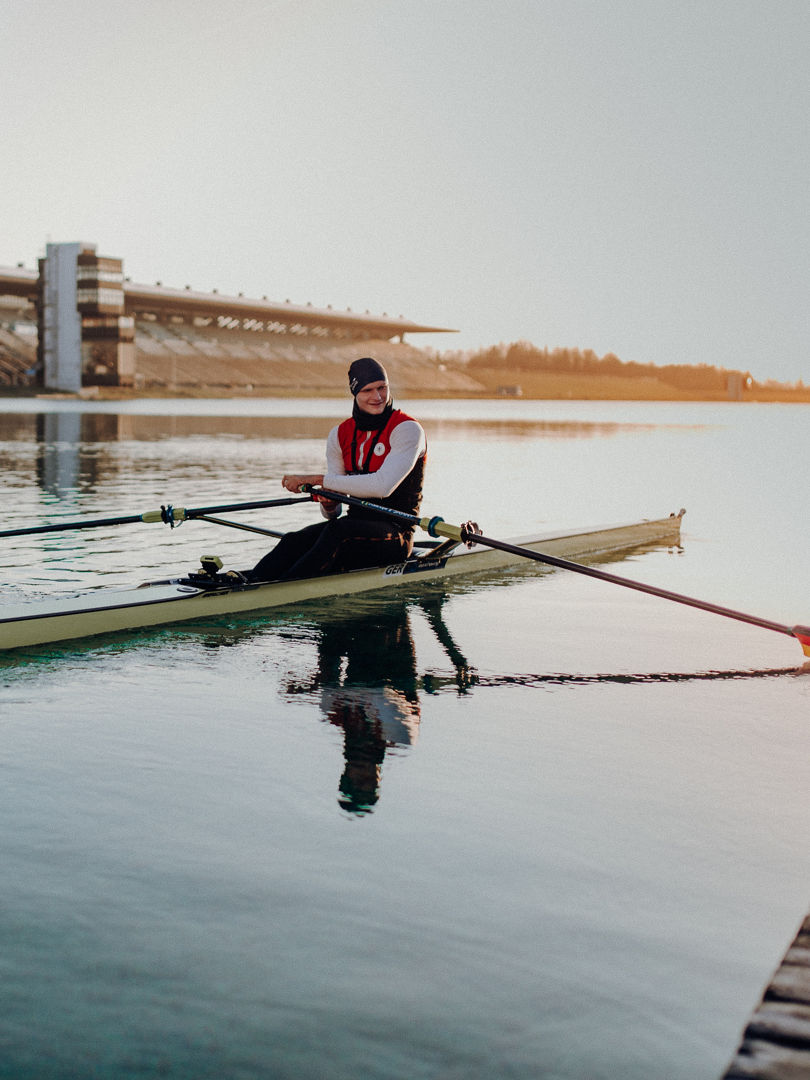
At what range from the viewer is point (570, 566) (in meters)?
7.66

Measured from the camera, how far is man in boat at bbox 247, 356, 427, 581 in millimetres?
7824

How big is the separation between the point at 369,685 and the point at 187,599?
177cm

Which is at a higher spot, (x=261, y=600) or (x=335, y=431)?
(x=335, y=431)

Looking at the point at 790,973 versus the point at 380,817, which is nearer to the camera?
the point at 790,973

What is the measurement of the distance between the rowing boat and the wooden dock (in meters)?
5.05

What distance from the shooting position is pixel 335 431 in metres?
8.06

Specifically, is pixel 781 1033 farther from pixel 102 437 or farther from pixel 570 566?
pixel 102 437

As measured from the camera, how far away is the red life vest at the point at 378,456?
26.1 ft

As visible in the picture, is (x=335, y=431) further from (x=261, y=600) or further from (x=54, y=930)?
(x=54, y=930)

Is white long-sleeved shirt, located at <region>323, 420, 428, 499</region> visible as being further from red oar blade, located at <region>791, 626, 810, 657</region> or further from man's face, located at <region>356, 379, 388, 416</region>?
red oar blade, located at <region>791, 626, 810, 657</region>

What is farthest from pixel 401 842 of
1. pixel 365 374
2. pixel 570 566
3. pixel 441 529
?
pixel 365 374

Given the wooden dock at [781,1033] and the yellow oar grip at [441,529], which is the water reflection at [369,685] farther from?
the wooden dock at [781,1033]

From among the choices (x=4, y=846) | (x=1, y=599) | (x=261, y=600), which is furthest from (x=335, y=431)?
(x=4, y=846)

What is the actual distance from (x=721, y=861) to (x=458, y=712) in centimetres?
218
